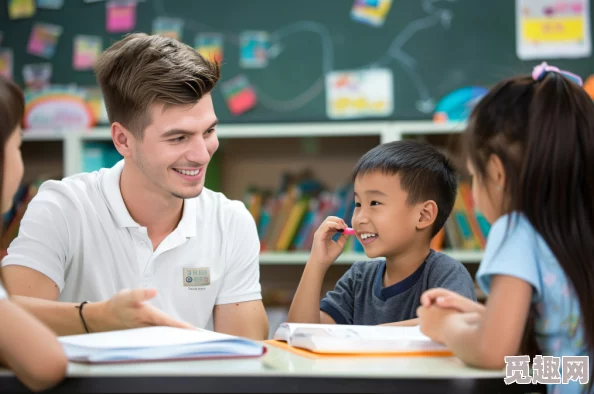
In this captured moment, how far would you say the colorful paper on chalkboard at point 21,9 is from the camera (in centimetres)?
385

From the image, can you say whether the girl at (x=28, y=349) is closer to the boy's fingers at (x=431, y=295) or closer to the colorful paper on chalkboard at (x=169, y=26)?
the boy's fingers at (x=431, y=295)

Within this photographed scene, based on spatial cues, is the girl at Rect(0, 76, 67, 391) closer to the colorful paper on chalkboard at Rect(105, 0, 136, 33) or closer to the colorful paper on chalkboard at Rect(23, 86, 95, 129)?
the colorful paper on chalkboard at Rect(23, 86, 95, 129)

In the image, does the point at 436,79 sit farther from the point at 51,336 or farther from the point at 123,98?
the point at 51,336

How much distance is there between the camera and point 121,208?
166cm

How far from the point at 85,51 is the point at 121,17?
263mm

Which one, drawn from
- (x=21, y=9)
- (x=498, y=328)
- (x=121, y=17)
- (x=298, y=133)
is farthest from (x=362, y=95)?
(x=498, y=328)

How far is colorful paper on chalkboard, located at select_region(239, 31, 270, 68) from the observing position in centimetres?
367

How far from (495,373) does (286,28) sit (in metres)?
2.94

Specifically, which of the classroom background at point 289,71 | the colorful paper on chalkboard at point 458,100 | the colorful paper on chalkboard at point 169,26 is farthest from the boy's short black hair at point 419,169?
the colorful paper on chalkboard at point 169,26

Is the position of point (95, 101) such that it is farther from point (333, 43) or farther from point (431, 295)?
point (431, 295)

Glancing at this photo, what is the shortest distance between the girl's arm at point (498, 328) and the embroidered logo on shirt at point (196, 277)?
0.79 metres

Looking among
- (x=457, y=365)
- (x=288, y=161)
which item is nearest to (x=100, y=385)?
(x=457, y=365)

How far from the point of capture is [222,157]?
11.6 ft

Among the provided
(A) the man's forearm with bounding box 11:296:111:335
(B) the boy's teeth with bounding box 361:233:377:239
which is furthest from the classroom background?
(A) the man's forearm with bounding box 11:296:111:335
